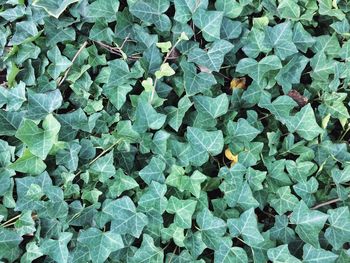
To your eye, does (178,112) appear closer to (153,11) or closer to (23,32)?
(153,11)

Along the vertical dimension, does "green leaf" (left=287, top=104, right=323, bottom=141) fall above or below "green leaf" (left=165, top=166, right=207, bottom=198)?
above

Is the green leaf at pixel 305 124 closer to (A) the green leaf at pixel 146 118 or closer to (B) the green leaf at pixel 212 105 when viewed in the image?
(B) the green leaf at pixel 212 105

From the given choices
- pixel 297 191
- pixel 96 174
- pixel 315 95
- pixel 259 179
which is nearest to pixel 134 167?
pixel 96 174

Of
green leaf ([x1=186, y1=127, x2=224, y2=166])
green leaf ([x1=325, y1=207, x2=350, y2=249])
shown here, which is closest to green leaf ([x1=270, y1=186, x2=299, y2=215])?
green leaf ([x1=325, y1=207, x2=350, y2=249])

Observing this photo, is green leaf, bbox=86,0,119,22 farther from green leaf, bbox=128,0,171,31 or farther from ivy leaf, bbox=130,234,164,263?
ivy leaf, bbox=130,234,164,263

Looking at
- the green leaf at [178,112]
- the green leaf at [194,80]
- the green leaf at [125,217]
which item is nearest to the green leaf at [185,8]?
the green leaf at [194,80]

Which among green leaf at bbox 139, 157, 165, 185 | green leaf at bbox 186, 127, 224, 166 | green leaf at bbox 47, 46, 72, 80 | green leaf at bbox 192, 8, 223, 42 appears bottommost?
green leaf at bbox 139, 157, 165, 185
